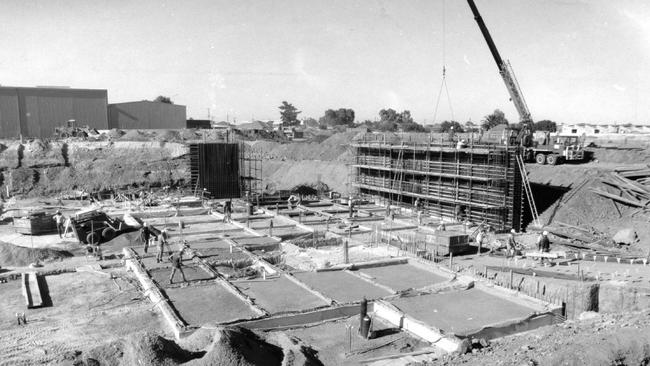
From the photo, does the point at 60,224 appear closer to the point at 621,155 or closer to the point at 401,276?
the point at 401,276

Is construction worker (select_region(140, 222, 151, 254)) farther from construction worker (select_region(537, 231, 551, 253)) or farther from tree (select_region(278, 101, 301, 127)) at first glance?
tree (select_region(278, 101, 301, 127))

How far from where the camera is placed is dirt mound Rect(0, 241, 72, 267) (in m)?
16.2

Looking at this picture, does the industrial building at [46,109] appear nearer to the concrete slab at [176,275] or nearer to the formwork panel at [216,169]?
the formwork panel at [216,169]

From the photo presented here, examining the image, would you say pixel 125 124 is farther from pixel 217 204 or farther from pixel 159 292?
pixel 159 292

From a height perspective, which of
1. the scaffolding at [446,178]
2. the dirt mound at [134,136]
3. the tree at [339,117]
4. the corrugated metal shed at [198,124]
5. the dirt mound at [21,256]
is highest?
the tree at [339,117]

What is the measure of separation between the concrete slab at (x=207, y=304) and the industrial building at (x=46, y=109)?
43.0 meters

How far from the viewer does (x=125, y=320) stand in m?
11.1

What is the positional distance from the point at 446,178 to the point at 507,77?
6835 millimetres

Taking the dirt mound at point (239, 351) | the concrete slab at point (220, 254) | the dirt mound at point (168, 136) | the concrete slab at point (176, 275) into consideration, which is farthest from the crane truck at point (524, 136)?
the dirt mound at point (168, 136)

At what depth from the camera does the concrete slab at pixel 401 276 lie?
45.2ft

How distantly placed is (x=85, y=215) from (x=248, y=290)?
10485 mm

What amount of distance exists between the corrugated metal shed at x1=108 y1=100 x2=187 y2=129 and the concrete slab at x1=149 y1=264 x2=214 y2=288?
144ft

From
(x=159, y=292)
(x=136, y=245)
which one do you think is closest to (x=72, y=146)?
(x=136, y=245)

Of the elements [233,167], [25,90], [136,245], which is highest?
[25,90]
